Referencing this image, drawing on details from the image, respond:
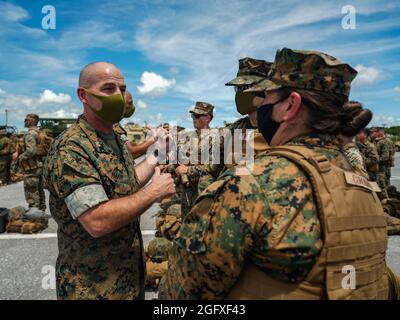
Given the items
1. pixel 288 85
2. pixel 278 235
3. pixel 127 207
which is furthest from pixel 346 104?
pixel 127 207

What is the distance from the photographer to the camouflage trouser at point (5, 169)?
476 inches

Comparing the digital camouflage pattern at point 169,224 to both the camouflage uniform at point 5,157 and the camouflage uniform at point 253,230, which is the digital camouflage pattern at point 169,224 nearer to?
the camouflage uniform at point 253,230

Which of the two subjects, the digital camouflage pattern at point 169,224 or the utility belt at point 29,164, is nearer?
the digital camouflage pattern at point 169,224

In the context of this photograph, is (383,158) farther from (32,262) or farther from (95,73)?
(95,73)

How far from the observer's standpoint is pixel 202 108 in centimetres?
617

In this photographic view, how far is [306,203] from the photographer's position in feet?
3.84

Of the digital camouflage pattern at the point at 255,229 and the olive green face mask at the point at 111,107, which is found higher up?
the olive green face mask at the point at 111,107

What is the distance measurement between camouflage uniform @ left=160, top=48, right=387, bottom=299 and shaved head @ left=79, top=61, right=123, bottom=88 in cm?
124

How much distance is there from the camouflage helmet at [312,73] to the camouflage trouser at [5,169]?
43.3 feet

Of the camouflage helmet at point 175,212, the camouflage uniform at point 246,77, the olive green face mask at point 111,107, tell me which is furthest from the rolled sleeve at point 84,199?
the camouflage helmet at point 175,212

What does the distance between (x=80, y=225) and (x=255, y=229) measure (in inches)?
49.1

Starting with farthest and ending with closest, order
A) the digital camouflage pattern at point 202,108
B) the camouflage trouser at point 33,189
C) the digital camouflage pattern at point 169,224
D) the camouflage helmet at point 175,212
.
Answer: the camouflage trouser at point 33,189
the camouflage helmet at point 175,212
the digital camouflage pattern at point 202,108
the digital camouflage pattern at point 169,224

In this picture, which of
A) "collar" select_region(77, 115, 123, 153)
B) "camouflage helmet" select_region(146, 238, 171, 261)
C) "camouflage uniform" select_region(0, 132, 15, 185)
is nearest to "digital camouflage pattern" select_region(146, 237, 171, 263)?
"camouflage helmet" select_region(146, 238, 171, 261)
